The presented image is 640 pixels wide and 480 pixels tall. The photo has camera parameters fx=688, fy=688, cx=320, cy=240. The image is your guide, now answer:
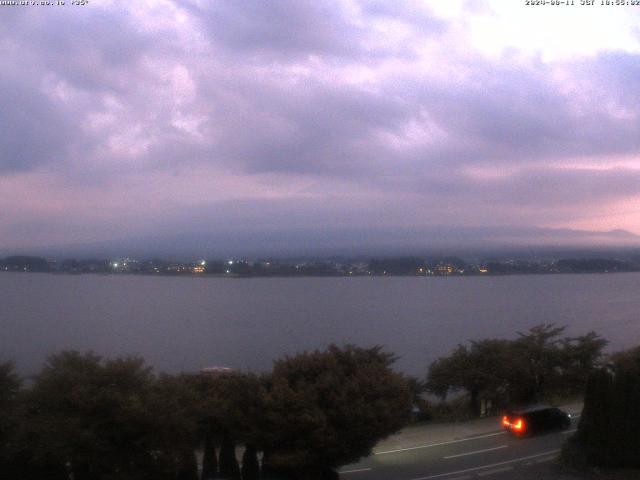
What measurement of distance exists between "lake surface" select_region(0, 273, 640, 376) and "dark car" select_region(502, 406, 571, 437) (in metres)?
8.74

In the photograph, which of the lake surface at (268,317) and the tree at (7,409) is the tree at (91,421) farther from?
the lake surface at (268,317)

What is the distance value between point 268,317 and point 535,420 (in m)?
43.8

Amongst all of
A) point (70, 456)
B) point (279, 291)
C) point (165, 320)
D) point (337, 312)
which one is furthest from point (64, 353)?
point (279, 291)

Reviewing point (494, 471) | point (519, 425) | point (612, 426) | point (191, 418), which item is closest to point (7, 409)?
point (191, 418)

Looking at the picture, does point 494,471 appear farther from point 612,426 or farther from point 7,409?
point 7,409

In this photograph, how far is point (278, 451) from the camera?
13.3 metres

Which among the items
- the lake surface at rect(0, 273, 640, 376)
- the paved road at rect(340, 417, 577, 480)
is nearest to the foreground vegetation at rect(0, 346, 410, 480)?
the paved road at rect(340, 417, 577, 480)

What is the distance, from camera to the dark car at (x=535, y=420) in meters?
18.6

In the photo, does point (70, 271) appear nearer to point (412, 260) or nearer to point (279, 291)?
point (279, 291)

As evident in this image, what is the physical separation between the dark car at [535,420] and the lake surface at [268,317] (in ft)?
28.7

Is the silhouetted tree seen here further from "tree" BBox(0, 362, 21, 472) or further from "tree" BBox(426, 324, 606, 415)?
"tree" BBox(426, 324, 606, 415)

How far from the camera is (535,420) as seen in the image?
18.6m

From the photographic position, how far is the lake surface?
4238cm

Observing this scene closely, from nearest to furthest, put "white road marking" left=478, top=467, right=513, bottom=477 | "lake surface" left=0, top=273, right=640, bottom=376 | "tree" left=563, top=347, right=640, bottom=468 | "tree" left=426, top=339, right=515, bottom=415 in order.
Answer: "tree" left=563, top=347, right=640, bottom=468 → "white road marking" left=478, top=467, right=513, bottom=477 → "tree" left=426, top=339, right=515, bottom=415 → "lake surface" left=0, top=273, right=640, bottom=376
